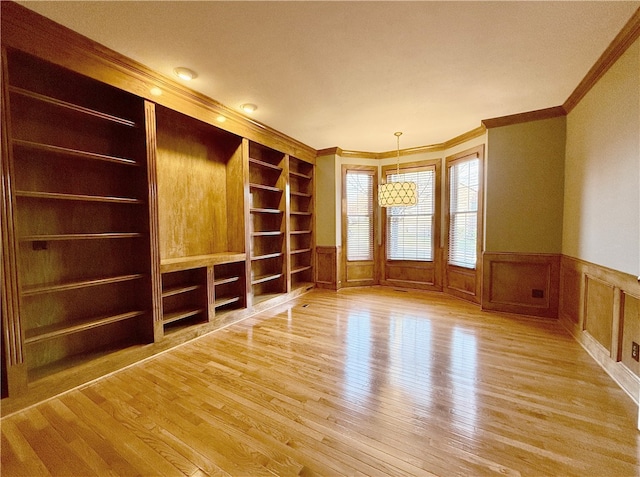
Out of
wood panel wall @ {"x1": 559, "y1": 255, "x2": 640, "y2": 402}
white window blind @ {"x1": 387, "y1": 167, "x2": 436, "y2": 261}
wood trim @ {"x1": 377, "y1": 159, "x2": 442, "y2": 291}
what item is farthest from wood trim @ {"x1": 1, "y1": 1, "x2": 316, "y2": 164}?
wood panel wall @ {"x1": 559, "y1": 255, "x2": 640, "y2": 402}

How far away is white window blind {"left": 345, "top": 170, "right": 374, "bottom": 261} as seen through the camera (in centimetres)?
533

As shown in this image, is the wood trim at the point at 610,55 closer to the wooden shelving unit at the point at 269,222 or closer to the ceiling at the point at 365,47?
the ceiling at the point at 365,47

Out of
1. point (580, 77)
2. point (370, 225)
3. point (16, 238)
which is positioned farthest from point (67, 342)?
point (580, 77)

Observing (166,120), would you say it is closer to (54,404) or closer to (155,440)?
(54,404)

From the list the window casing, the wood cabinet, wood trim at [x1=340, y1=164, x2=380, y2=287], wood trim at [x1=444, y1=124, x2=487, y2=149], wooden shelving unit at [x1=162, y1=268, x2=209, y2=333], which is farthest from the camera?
wood trim at [x1=340, y1=164, x2=380, y2=287]

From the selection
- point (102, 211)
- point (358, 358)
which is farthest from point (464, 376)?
point (102, 211)

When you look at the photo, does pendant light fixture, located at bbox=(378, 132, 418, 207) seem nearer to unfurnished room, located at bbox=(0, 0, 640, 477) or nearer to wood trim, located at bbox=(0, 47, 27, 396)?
unfurnished room, located at bbox=(0, 0, 640, 477)

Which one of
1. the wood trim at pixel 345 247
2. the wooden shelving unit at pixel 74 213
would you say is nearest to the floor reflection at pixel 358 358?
the wood trim at pixel 345 247

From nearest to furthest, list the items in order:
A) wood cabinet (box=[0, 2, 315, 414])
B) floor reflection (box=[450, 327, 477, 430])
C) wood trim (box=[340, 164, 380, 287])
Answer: floor reflection (box=[450, 327, 477, 430])
wood cabinet (box=[0, 2, 315, 414])
wood trim (box=[340, 164, 380, 287])

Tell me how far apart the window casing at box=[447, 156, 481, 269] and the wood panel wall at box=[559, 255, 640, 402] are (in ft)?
4.22

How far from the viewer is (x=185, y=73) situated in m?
2.50

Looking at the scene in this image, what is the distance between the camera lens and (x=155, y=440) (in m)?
1.57

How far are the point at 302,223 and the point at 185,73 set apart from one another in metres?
3.26

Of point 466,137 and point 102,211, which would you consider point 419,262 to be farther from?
point 102,211
